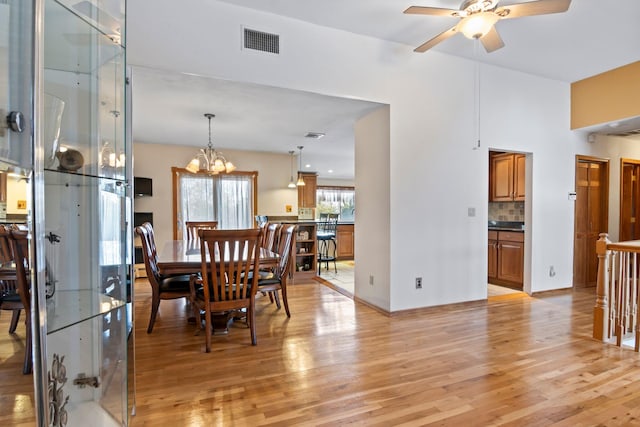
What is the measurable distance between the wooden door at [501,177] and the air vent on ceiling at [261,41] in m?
3.94

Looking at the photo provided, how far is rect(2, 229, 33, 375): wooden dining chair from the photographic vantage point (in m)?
1.07

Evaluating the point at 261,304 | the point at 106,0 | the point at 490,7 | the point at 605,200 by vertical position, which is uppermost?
the point at 490,7

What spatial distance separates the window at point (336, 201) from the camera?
9.70 m

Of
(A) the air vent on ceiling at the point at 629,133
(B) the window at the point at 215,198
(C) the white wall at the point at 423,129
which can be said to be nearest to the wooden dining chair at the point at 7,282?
(C) the white wall at the point at 423,129

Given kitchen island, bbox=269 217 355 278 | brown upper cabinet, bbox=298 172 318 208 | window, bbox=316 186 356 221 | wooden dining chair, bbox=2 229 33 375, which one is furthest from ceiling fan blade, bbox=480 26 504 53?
window, bbox=316 186 356 221

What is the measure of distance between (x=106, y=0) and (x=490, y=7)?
2365 millimetres

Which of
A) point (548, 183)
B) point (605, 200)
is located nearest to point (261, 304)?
point (548, 183)

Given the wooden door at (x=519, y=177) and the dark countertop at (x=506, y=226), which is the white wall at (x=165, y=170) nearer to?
the dark countertop at (x=506, y=226)

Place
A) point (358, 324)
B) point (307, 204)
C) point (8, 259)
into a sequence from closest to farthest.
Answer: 1. point (8, 259)
2. point (358, 324)
3. point (307, 204)

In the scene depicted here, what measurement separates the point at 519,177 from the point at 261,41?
4105mm

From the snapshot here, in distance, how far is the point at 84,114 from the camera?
5.03 ft

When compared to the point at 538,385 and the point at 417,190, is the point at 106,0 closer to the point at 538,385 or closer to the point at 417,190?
the point at 417,190

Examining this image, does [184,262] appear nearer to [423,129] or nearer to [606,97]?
[423,129]

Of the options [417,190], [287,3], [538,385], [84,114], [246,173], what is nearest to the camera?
[84,114]
